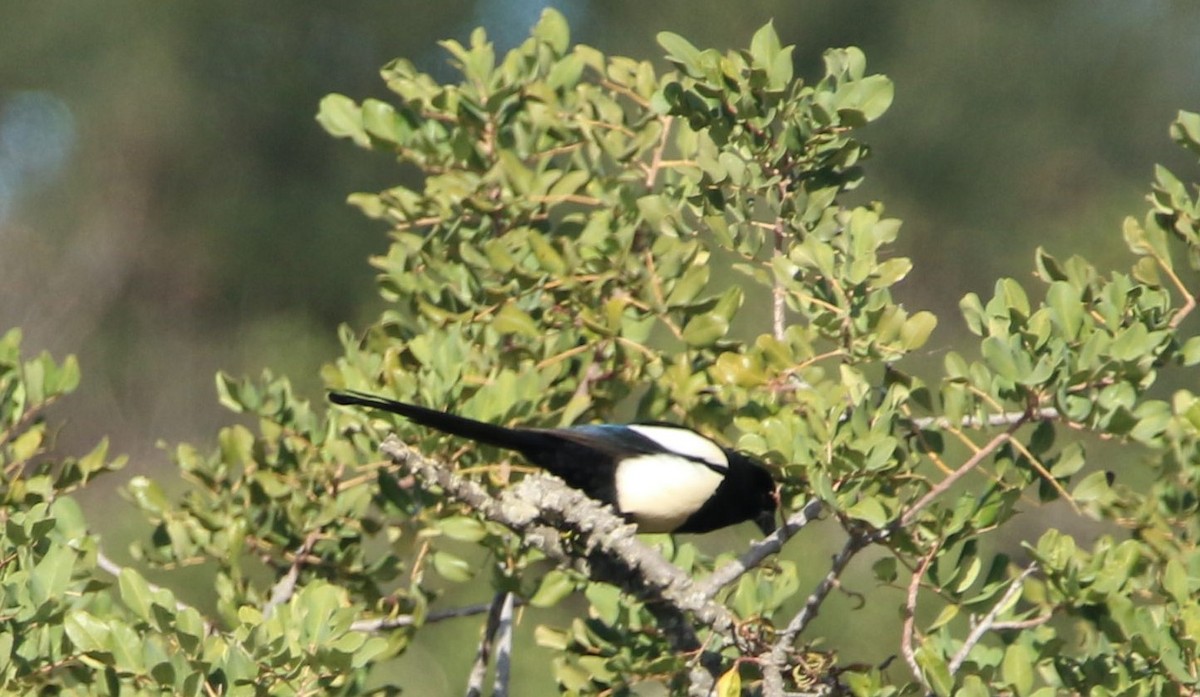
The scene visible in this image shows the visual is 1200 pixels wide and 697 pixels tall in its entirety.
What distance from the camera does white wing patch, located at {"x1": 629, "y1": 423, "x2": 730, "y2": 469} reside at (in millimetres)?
2852

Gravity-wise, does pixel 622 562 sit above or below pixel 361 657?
above

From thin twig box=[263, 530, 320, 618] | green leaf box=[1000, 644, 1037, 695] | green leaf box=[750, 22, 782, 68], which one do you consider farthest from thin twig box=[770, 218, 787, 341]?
thin twig box=[263, 530, 320, 618]

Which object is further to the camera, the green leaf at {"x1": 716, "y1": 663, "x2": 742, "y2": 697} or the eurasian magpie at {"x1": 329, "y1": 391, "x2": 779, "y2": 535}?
the eurasian magpie at {"x1": 329, "y1": 391, "x2": 779, "y2": 535}

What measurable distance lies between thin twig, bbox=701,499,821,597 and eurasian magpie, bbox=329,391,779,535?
0.42 m

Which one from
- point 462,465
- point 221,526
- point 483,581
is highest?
point 462,465

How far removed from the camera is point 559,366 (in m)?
2.65

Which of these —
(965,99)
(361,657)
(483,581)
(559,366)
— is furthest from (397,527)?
(965,99)

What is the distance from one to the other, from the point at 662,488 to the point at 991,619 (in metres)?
0.74

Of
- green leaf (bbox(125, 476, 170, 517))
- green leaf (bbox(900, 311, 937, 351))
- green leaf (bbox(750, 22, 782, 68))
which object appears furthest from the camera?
green leaf (bbox(125, 476, 170, 517))

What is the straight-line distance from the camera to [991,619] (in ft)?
7.37

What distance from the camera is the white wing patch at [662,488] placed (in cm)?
280

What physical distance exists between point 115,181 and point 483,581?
222 inches

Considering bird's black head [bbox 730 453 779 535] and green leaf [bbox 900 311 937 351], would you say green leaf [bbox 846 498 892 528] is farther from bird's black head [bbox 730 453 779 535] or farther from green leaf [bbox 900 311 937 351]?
bird's black head [bbox 730 453 779 535]

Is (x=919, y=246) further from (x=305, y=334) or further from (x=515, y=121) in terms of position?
(x=515, y=121)
